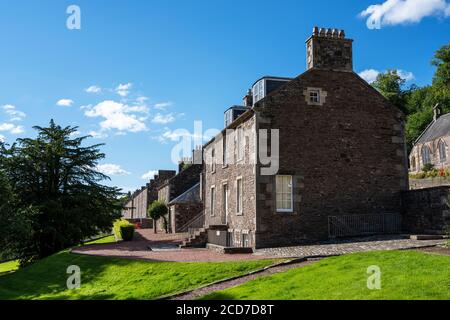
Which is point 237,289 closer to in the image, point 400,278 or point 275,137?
point 400,278

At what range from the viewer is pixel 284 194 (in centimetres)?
2206

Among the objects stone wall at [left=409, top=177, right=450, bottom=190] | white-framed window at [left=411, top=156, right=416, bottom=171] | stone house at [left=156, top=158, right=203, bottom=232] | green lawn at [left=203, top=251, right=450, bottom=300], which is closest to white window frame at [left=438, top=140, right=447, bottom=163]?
white-framed window at [left=411, top=156, right=416, bottom=171]

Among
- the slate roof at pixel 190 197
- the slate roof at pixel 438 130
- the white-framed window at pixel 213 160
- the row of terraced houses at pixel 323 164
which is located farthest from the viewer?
the slate roof at pixel 438 130

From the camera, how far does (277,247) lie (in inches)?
824

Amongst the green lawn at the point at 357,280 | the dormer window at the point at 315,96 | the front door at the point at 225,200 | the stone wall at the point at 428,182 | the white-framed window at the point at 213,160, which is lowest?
the green lawn at the point at 357,280

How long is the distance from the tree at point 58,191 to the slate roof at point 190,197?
634 cm

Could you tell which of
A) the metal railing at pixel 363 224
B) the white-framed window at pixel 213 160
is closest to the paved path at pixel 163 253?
the metal railing at pixel 363 224

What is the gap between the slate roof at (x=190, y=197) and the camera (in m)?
40.3

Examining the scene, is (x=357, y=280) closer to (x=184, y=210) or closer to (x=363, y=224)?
(x=363, y=224)

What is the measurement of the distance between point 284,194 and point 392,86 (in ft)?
213

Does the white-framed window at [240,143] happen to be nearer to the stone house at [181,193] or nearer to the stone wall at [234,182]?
the stone wall at [234,182]

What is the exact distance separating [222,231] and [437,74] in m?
60.1

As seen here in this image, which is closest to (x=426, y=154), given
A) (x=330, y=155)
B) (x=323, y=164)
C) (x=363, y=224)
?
(x=363, y=224)
